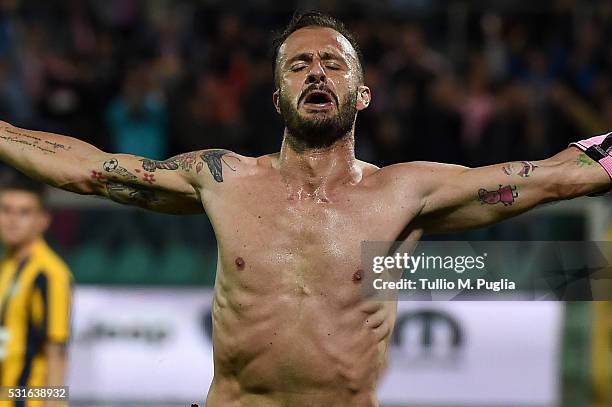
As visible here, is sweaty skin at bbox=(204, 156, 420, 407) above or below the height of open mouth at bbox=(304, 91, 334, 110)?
below

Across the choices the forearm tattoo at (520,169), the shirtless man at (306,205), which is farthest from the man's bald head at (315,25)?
the forearm tattoo at (520,169)

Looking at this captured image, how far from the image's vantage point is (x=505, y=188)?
188 inches

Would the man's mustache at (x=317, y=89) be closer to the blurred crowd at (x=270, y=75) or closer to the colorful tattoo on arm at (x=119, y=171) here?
the colorful tattoo on arm at (x=119, y=171)

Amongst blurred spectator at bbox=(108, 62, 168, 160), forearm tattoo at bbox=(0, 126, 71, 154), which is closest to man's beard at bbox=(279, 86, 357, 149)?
forearm tattoo at bbox=(0, 126, 71, 154)

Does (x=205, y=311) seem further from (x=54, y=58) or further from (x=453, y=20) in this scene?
(x=453, y=20)

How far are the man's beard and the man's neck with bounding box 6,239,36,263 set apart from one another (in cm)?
266

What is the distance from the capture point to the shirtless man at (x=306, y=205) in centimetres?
461

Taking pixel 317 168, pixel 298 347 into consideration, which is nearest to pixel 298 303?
pixel 298 347

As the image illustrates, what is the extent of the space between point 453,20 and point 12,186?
5.23 m

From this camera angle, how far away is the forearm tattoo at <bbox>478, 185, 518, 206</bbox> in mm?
4770

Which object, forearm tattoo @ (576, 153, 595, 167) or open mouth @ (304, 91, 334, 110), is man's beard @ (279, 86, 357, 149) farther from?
forearm tattoo @ (576, 153, 595, 167)

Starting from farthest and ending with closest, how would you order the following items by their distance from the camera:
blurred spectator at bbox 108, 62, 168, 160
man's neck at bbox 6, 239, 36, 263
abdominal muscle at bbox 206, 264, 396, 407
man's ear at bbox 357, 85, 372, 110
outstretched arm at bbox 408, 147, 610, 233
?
blurred spectator at bbox 108, 62, 168, 160 < man's neck at bbox 6, 239, 36, 263 < man's ear at bbox 357, 85, 372, 110 < outstretched arm at bbox 408, 147, 610, 233 < abdominal muscle at bbox 206, 264, 396, 407

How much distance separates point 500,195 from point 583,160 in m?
0.37

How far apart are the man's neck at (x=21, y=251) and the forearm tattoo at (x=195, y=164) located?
2318 millimetres
